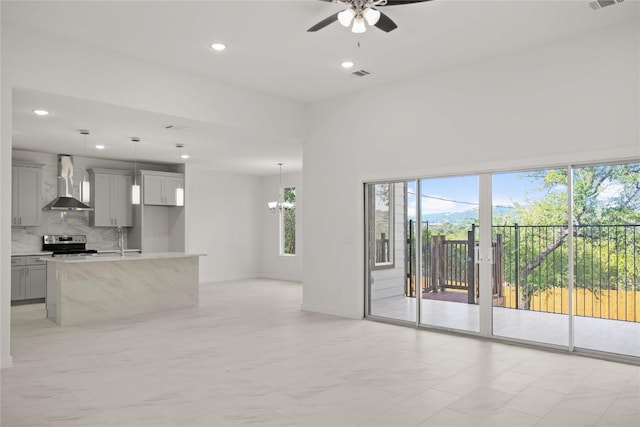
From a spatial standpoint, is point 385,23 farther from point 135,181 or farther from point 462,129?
point 135,181

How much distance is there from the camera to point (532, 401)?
3.44 meters

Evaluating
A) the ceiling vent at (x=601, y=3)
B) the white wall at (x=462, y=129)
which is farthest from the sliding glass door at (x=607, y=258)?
the ceiling vent at (x=601, y=3)

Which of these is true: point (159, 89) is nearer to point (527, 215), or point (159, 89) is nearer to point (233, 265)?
point (527, 215)

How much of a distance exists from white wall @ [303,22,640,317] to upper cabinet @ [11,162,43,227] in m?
5.10

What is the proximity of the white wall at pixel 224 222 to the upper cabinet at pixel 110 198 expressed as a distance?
127 cm

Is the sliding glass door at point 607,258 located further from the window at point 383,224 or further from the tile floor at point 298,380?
the window at point 383,224

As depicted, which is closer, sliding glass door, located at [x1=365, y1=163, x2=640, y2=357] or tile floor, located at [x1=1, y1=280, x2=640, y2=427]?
tile floor, located at [x1=1, y1=280, x2=640, y2=427]

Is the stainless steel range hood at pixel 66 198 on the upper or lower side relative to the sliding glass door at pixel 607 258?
upper

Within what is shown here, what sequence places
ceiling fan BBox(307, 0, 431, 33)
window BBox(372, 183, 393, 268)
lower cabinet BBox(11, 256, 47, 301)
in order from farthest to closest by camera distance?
lower cabinet BBox(11, 256, 47, 301), window BBox(372, 183, 393, 268), ceiling fan BBox(307, 0, 431, 33)

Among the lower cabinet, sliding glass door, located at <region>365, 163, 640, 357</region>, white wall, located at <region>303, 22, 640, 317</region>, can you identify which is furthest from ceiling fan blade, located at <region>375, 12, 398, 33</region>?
the lower cabinet

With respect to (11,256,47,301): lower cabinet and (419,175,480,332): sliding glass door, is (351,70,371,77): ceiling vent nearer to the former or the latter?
(419,175,480,332): sliding glass door

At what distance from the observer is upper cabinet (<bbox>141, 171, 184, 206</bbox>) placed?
9688mm

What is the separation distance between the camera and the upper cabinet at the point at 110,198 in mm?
9258

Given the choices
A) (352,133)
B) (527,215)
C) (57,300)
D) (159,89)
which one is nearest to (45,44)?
(159,89)
